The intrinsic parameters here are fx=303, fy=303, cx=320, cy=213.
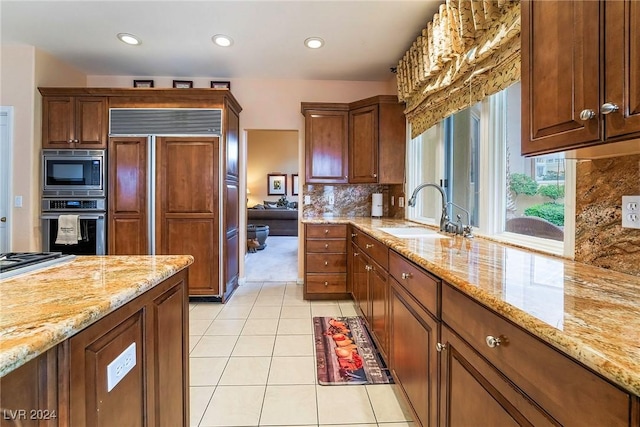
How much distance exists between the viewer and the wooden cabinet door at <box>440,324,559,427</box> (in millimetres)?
714

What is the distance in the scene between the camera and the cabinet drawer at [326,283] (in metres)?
3.36

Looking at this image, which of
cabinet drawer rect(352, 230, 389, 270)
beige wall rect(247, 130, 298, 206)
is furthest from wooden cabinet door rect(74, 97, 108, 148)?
beige wall rect(247, 130, 298, 206)

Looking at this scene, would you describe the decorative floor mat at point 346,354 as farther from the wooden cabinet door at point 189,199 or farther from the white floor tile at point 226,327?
the wooden cabinet door at point 189,199

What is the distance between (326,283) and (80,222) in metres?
2.69

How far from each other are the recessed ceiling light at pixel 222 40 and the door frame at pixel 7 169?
2.24 m

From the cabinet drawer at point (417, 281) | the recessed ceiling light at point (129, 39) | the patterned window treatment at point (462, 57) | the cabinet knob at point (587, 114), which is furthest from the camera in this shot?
the recessed ceiling light at point (129, 39)

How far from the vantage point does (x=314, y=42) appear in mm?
2951

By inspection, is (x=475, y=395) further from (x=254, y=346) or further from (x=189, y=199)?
(x=189, y=199)

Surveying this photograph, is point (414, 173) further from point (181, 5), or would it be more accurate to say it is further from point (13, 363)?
point (13, 363)

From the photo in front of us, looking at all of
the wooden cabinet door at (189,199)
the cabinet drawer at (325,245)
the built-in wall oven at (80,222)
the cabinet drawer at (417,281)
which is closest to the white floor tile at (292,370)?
the cabinet drawer at (417,281)

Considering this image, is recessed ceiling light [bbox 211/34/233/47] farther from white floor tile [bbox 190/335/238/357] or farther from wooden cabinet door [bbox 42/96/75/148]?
white floor tile [bbox 190/335/238/357]

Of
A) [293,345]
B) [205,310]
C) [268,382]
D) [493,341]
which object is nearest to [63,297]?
[493,341]

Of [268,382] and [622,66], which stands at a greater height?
[622,66]

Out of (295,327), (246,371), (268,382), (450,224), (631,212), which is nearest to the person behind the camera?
(631,212)
